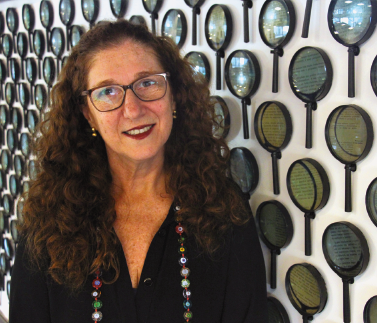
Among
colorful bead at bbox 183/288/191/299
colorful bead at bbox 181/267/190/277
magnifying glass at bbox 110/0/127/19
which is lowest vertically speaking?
colorful bead at bbox 183/288/191/299

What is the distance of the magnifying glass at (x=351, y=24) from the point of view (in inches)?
24.5

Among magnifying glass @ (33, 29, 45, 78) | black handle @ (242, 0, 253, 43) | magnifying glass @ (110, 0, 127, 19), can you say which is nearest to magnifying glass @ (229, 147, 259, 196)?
black handle @ (242, 0, 253, 43)

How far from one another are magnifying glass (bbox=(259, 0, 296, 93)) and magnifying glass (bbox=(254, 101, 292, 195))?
0.15ft

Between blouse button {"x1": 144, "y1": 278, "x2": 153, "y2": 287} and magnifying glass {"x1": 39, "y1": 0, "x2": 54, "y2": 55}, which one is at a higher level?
magnifying glass {"x1": 39, "y1": 0, "x2": 54, "y2": 55}

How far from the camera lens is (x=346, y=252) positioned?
28.4 inches

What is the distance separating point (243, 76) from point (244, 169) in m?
0.23

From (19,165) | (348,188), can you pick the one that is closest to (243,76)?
(348,188)

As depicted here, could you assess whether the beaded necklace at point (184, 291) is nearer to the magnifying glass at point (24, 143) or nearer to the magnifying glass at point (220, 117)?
the magnifying glass at point (220, 117)

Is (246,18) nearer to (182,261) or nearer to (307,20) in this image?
(307,20)

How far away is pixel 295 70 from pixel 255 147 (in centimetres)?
21

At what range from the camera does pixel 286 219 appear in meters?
0.84

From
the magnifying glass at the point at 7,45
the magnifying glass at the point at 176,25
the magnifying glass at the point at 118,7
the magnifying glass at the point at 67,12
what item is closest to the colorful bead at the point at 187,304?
the magnifying glass at the point at 176,25

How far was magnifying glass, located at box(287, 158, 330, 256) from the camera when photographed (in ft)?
2.46

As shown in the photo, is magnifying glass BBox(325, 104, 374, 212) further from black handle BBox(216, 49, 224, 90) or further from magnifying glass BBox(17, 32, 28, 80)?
magnifying glass BBox(17, 32, 28, 80)
